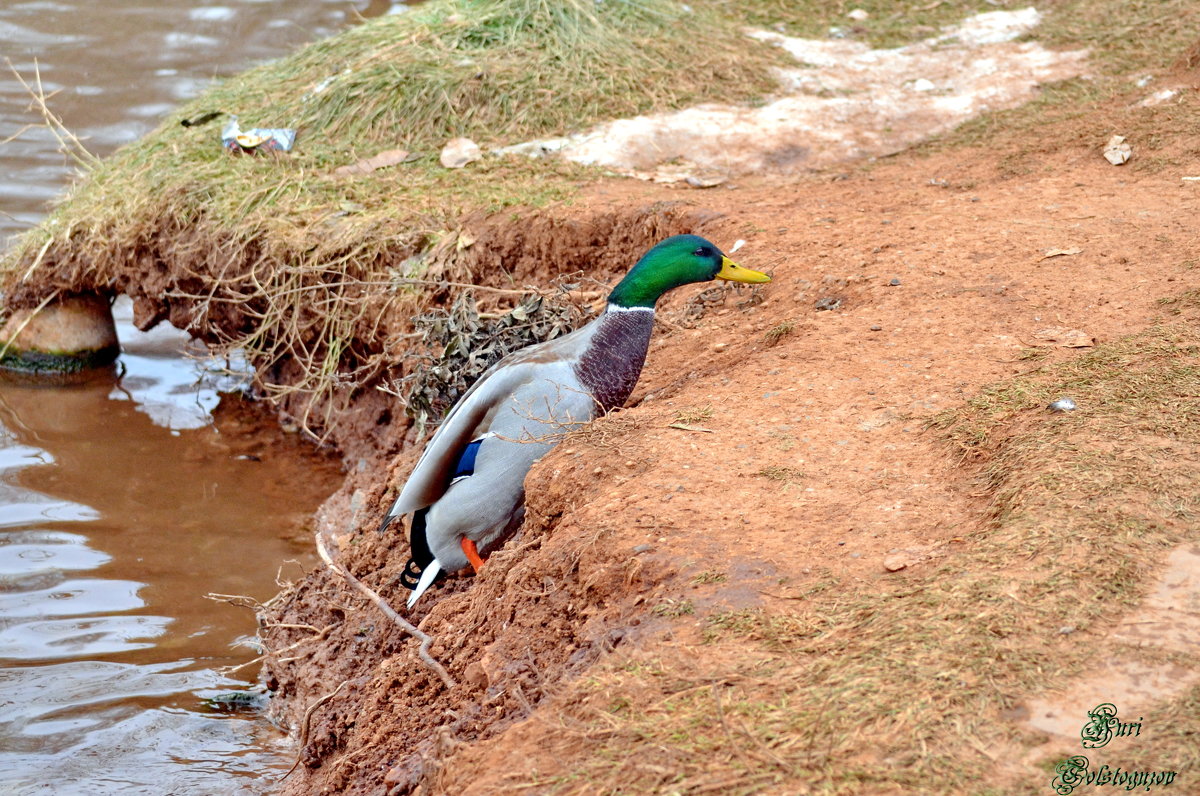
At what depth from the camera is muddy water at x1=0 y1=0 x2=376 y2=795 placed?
3803 millimetres

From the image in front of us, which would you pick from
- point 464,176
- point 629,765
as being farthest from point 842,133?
point 629,765

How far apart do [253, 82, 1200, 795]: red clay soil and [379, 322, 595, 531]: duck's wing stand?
1.22 feet

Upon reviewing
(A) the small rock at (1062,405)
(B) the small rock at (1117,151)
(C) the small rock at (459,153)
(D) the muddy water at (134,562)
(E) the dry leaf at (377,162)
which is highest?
(E) the dry leaf at (377,162)

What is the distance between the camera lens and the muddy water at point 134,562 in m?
3.80

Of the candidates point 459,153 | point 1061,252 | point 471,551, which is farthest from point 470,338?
point 1061,252

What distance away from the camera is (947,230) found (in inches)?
176

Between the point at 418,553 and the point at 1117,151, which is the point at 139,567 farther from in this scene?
the point at 1117,151

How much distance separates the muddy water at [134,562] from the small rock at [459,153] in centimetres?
170

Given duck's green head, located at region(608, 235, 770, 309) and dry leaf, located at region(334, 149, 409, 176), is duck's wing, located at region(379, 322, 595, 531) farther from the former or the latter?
dry leaf, located at region(334, 149, 409, 176)

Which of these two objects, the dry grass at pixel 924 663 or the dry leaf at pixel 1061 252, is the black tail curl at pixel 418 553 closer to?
the dry grass at pixel 924 663

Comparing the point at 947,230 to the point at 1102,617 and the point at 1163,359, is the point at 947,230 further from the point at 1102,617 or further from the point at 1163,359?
the point at 1102,617

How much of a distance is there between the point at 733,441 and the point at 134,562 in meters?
3.16

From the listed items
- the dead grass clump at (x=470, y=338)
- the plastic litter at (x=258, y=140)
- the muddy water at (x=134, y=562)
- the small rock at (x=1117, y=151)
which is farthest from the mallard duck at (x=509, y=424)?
the plastic litter at (x=258, y=140)

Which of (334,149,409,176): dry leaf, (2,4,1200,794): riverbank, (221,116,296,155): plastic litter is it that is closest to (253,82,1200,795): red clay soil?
(2,4,1200,794): riverbank
